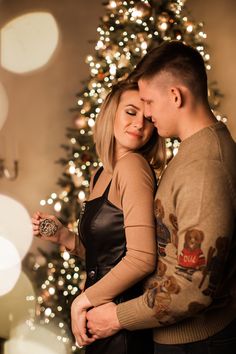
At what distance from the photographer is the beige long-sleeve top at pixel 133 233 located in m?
1.67

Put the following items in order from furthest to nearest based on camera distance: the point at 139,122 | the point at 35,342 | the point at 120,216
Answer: the point at 35,342 < the point at 139,122 < the point at 120,216

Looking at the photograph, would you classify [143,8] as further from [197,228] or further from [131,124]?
[197,228]

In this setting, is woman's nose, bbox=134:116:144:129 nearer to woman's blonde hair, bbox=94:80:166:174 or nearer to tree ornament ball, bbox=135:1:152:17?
woman's blonde hair, bbox=94:80:166:174

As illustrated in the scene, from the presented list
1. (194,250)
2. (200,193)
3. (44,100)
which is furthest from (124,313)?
(44,100)

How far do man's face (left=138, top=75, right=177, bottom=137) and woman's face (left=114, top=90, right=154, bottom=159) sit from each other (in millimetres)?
238

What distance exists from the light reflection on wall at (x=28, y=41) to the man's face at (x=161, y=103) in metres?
3.56

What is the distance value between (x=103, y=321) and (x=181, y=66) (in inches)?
34.5

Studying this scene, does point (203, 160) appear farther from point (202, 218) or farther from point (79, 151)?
point (79, 151)

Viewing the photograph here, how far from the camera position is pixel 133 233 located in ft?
5.53

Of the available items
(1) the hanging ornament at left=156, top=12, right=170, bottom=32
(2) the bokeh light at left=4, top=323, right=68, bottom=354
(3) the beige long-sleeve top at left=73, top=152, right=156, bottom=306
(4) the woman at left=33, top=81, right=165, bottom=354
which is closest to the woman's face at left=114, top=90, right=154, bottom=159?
(4) the woman at left=33, top=81, right=165, bottom=354

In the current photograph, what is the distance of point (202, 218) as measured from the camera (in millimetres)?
1394

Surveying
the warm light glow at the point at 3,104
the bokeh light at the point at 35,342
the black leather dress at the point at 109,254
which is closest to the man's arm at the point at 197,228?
the black leather dress at the point at 109,254

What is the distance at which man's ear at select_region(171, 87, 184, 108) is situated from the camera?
1601 mm

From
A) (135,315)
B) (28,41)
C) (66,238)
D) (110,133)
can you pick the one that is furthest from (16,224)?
(135,315)
